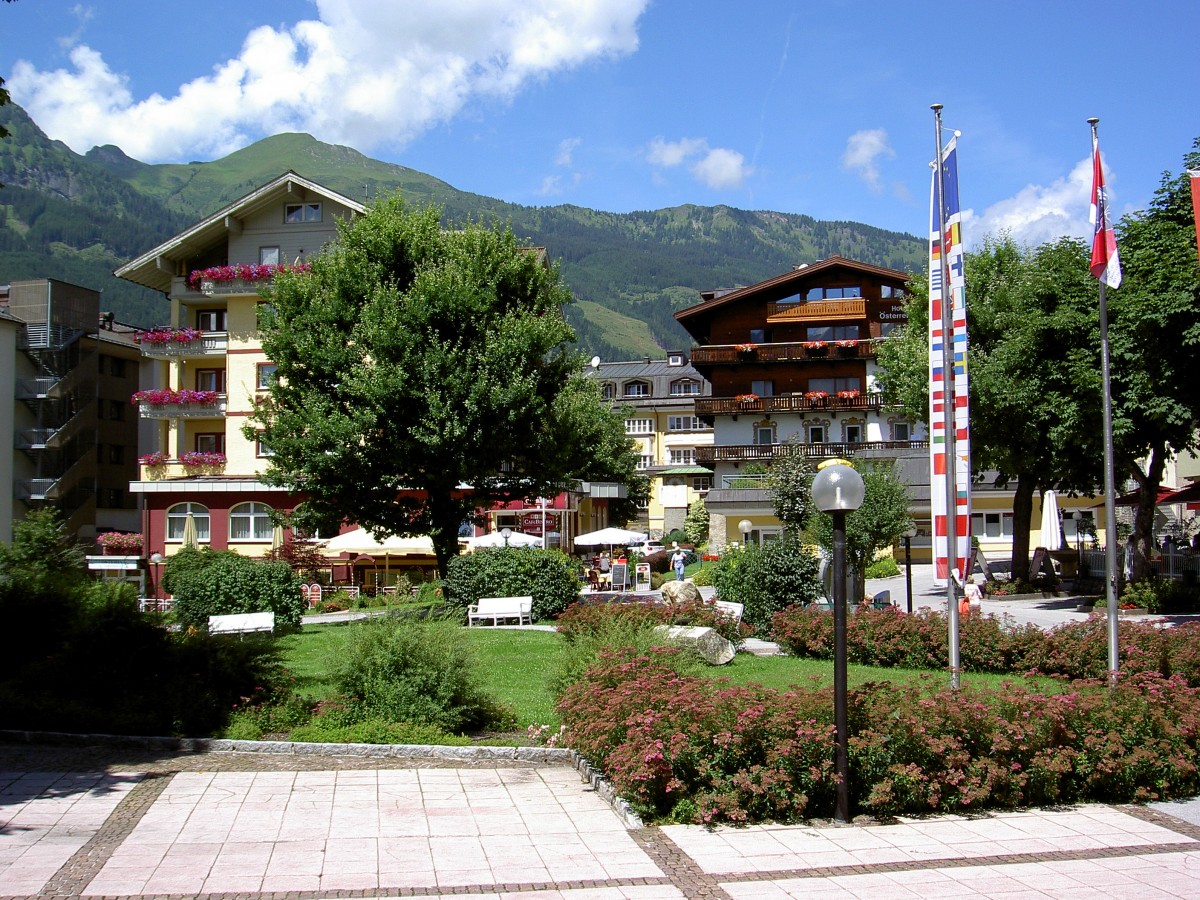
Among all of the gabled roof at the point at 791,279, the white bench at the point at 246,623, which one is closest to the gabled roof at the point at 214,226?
the gabled roof at the point at 791,279

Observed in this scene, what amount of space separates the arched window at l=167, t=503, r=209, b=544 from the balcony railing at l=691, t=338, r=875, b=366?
27.3 meters

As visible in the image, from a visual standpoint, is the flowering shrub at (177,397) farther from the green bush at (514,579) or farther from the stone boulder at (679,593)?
the stone boulder at (679,593)

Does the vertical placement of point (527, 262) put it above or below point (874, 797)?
above

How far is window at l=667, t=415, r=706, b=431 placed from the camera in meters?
83.9

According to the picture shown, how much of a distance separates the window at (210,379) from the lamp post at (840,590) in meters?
38.1

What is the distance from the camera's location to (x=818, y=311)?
5694cm

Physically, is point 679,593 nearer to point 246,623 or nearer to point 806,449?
point 246,623

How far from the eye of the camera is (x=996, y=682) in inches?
555

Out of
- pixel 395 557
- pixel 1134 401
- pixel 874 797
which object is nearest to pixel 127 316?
pixel 395 557

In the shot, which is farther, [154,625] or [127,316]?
[127,316]

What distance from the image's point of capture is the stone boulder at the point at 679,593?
19.1 metres

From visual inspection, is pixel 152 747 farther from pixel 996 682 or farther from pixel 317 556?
pixel 317 556

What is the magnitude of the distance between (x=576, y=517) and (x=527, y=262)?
85.3ft

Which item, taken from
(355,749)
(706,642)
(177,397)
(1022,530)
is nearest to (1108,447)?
(706,642)
